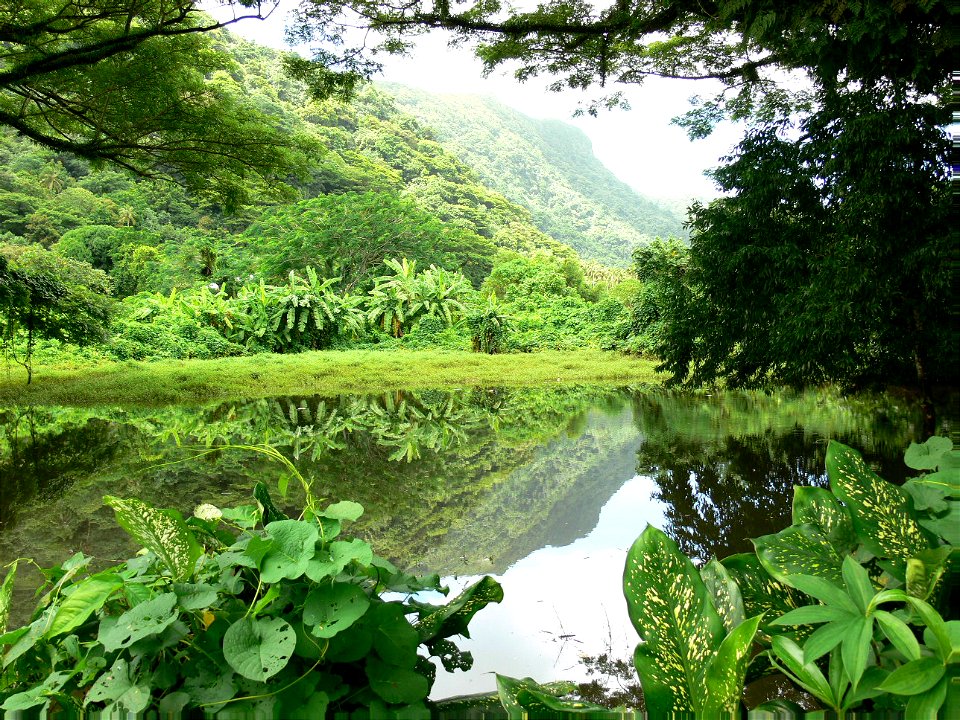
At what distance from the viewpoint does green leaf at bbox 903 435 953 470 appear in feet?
1.29

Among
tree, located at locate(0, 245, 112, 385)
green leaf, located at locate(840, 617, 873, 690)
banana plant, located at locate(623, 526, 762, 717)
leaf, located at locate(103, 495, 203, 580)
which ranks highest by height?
green leaf, located at locate(840, 617, 873, 690)

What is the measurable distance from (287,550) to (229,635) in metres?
0.05

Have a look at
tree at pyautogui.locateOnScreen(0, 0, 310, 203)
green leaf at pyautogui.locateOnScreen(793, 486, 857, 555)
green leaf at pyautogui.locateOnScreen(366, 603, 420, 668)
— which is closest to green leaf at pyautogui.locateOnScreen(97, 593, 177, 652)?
green leaf at pyautogui.locateOnScreen(366, 603, 420, 668)

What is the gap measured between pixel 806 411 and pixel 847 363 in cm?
169

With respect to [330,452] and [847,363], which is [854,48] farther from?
[330,452]

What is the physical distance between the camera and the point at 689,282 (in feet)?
13.1

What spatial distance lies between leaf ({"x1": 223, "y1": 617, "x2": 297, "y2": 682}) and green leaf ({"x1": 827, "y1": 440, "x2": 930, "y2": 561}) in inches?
12.2

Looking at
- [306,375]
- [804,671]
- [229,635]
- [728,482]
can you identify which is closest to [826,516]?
[804,671]

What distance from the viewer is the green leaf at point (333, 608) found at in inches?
13.2

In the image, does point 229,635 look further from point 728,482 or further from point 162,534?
point 728,482

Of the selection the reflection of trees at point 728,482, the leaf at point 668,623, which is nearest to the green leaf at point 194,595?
the leaf at point 668,623

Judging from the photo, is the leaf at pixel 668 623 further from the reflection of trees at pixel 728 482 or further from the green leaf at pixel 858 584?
the reflection of trees at pixel 728 482

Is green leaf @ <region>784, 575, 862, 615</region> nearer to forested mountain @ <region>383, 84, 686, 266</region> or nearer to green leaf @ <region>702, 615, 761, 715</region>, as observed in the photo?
green leaf @ <region>702, 615, 761, 715</region>

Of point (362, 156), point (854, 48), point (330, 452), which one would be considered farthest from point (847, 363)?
point (362, 156)
